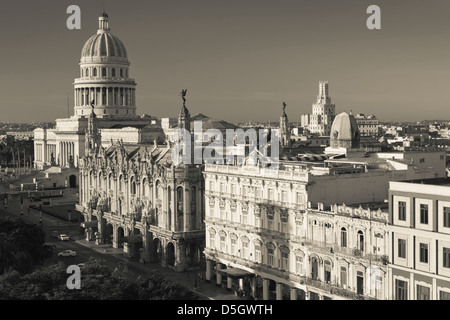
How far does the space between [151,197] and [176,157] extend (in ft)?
31.1

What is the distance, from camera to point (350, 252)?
58.6 meters

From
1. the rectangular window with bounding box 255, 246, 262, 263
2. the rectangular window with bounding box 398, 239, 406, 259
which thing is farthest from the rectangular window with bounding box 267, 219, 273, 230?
the rectangular window with bounding box 398, 239, 406, 259

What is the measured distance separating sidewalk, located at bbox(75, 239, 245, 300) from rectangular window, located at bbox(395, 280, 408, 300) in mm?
21910

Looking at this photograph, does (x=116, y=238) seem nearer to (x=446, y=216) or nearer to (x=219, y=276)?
(x=219, y=276)

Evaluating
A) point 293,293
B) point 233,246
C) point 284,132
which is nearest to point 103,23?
point 284,132

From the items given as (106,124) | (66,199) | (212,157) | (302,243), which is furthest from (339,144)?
(106,124)

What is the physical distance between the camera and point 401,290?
53688 millimetres

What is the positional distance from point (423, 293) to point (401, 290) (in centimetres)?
240

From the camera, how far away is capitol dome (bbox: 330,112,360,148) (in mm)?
105500

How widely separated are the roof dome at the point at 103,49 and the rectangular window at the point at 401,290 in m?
148

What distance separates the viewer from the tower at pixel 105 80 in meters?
189

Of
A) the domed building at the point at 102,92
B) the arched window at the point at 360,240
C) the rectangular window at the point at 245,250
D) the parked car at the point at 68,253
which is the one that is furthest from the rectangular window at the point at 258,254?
the domed building at the point at 102,92
